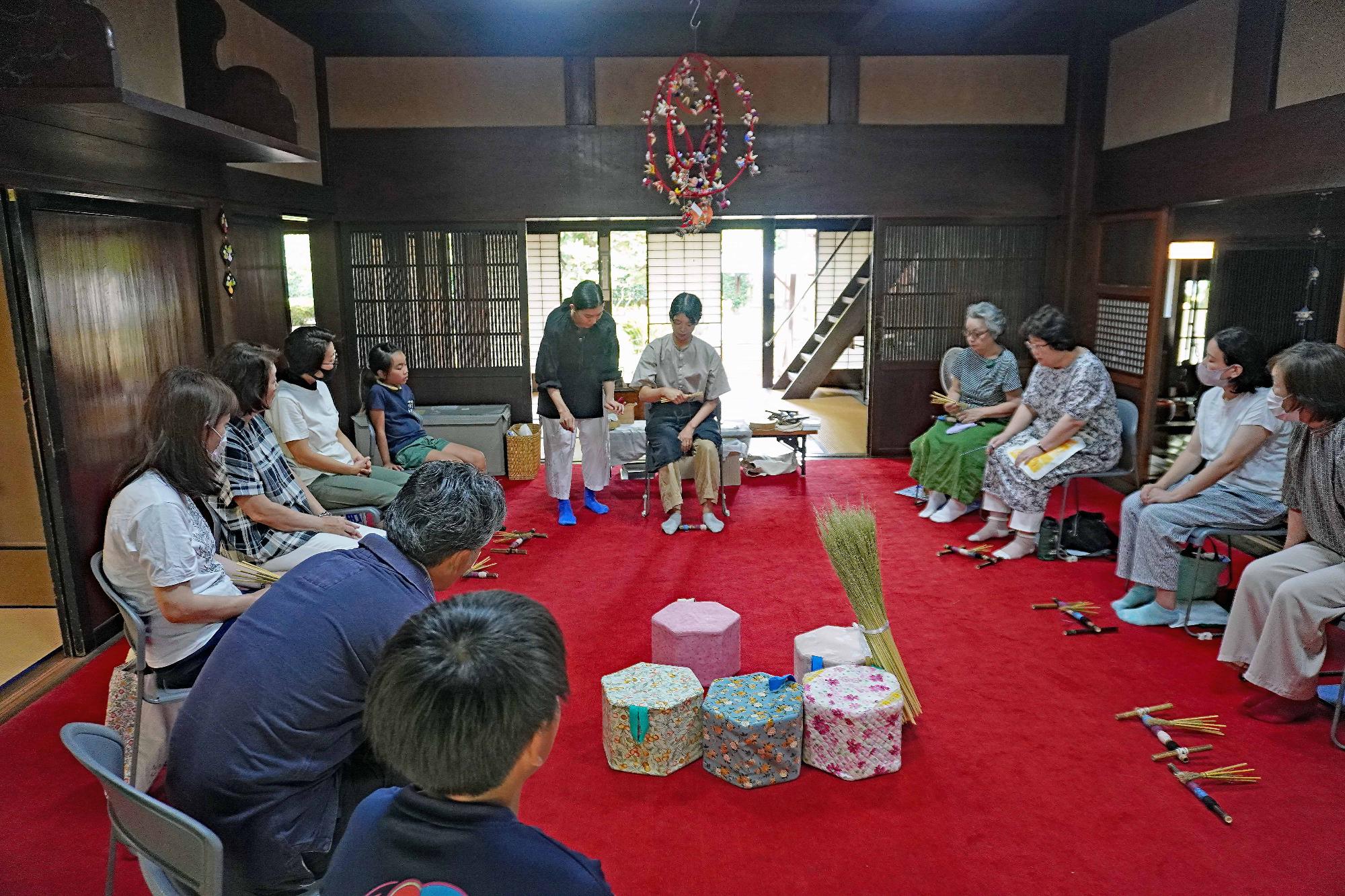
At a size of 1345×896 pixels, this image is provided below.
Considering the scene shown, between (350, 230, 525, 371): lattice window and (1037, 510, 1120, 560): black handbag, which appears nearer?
(1037, 510, 1120, 560): black handbag

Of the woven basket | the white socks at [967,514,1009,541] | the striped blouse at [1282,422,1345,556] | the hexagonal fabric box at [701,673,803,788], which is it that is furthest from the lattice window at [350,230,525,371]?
the striped blouse at [1282,422,1345,556]

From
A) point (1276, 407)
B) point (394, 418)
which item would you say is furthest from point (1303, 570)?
point (394, 418)

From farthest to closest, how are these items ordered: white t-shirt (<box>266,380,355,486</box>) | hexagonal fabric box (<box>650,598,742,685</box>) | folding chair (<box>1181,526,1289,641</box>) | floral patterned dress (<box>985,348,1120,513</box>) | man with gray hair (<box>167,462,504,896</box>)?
floral patterned dress (<box>985,348,1120,513</box>) < white t-shirt (<box>266,380,355,486</box>) < folding chair (<box>1181,526,1289,641</box>) < hexagonal fabric box (<box>650,598,742,685</box>) < man with gray hair (<box>167,462,504,896</box>)

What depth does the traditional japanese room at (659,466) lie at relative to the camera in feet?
5.66

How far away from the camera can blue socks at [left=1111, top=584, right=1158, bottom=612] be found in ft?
13.2

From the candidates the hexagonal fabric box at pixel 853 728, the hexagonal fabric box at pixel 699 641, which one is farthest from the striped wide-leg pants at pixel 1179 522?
the hexagonal fabric box at pixel 699 641

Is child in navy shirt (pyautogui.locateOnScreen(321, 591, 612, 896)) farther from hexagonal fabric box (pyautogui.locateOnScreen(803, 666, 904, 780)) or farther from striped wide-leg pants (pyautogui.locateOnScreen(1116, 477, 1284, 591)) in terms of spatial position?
striped wide-leg pants (pyautogui.locateOnScreen(1116, 477, 1284, 591))

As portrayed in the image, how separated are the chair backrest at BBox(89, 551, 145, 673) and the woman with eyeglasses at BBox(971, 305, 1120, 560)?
3762 millimetres

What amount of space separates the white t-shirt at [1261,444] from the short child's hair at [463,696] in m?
3.55

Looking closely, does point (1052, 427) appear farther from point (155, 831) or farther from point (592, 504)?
point (155, 831)

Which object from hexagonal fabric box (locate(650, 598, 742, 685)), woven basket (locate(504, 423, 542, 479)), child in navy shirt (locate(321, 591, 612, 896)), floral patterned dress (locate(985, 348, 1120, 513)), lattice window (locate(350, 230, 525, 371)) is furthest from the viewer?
lattice window (locate(350, 230, 525, 371))

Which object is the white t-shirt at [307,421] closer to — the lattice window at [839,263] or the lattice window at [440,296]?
the lattice window at [440,296]

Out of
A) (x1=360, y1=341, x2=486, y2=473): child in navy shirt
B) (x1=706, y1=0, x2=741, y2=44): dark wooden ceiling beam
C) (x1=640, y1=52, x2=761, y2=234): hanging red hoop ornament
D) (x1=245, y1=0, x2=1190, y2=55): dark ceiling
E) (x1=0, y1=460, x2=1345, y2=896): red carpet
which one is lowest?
(x1=0, y1=460, x2=1345, y2=896): red carpet

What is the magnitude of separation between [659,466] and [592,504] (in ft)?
2.01
